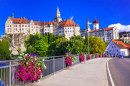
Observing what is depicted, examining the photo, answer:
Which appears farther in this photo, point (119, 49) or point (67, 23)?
point (67, 23)

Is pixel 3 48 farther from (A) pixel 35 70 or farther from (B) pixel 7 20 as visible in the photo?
(B) pixel 7 20

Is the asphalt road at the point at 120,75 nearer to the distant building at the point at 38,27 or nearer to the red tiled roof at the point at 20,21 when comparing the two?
the distant building at the point at 38,27

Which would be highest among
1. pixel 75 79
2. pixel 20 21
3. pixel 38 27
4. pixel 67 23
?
pixel 20 21

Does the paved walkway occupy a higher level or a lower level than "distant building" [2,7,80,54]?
lower

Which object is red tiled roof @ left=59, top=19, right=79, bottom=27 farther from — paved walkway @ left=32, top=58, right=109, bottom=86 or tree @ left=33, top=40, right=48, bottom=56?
paved walkway @ left=32, top=58, right=109, bottom=86

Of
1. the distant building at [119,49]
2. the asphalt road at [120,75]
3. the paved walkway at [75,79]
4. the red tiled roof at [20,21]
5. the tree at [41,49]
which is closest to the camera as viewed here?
the paved walkway at [75,79]

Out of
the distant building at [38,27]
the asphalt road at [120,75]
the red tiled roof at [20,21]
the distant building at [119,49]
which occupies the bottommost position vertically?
the asphalt road at [120,75]

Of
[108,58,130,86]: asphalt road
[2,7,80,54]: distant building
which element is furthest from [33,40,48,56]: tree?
[108,58,130,86]: asphalt road

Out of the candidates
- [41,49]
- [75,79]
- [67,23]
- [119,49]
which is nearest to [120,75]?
[75,79]

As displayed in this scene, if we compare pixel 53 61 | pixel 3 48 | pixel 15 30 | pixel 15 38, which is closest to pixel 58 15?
pixel 15 30

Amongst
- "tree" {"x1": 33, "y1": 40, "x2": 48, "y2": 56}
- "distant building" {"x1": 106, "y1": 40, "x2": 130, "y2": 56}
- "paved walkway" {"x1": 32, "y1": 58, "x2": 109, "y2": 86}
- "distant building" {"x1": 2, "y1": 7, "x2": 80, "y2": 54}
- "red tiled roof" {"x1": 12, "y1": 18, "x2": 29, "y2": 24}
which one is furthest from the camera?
"red tiled roof" {"x1": 12, "y1": 18, "x2": 29, "y2": 24}

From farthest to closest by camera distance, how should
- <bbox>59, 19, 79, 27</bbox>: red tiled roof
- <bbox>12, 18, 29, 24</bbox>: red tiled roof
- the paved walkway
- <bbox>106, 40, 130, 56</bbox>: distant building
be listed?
<bbox>59, 19, 79, 27</bbox>: red tiled roof → <bbox>12, 18, 29, 24</bbox>: red tiled roof → <bbox>106, 40, 130, 56</bbox>: distant building → the paved walkway

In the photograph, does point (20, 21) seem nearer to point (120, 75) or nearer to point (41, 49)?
point (41, 49)

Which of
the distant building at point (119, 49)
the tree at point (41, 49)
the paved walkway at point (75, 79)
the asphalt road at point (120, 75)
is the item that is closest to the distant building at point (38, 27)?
the distant building at point (119, 49)
